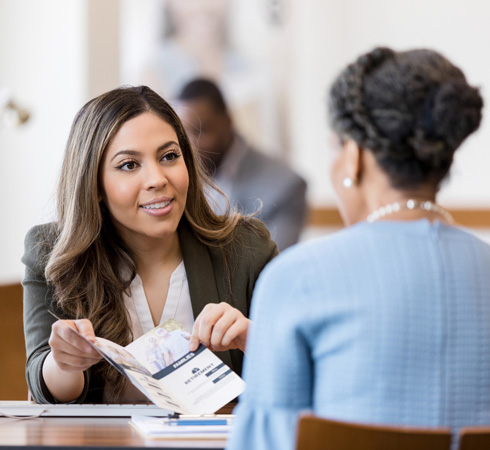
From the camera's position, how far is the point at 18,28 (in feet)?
16.5

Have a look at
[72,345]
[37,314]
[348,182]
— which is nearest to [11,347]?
[37,314]

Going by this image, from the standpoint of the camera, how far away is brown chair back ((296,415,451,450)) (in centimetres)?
110

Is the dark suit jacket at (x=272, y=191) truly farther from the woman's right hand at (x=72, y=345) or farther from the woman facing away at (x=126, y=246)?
the woman's right hand at (x=72, y=345)

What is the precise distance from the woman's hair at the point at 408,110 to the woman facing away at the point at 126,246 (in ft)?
2.87

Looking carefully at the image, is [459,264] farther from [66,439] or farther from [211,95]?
[211,95]

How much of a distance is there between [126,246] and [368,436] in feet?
4.10

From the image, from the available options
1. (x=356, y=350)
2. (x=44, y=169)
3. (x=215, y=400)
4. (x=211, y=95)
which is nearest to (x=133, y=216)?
(x=215, y=400)

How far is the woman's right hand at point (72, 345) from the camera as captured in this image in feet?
5.53

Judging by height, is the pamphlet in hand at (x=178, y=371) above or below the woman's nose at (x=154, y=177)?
below

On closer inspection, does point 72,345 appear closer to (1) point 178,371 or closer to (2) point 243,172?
(1) point 178,371

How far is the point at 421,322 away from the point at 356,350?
0.33 ft

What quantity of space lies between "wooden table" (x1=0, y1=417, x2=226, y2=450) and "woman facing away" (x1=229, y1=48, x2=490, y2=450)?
24 centimetres

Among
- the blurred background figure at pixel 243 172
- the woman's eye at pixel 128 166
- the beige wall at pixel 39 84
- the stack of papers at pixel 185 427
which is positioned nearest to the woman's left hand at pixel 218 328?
the stack of papers at pixel 185 427

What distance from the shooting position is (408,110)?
124 centimetres
